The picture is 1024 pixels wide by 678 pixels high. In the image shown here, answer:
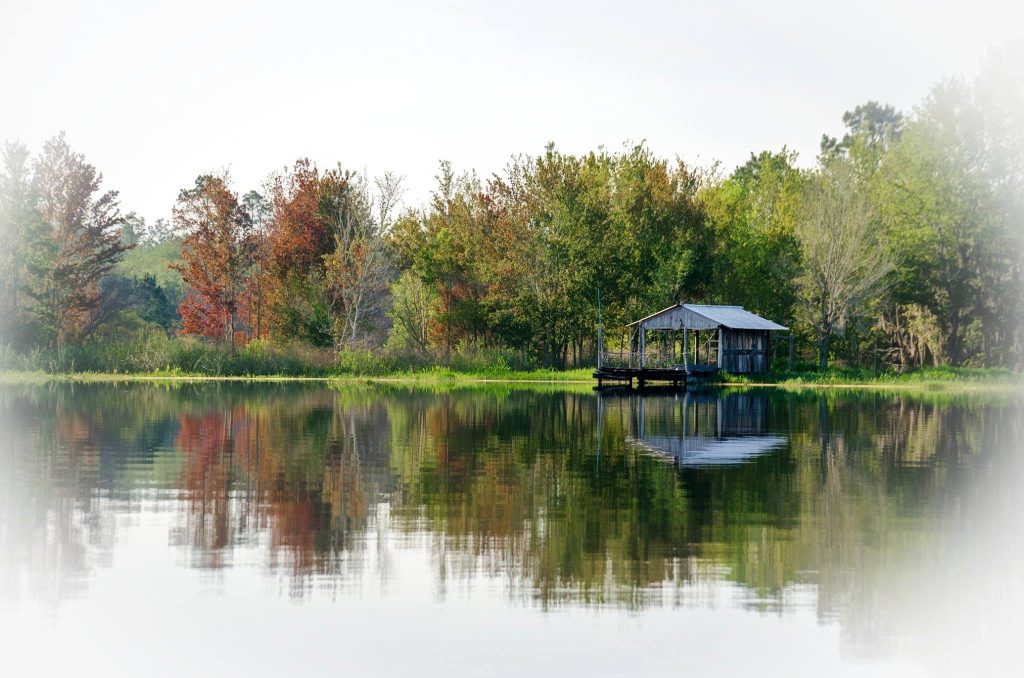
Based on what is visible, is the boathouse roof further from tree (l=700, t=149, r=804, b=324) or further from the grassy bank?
tree (l=700, t=149, r=804, b=324)

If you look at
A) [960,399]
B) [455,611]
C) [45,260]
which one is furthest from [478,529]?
[45,260]

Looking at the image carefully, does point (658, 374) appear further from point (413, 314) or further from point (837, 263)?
point (413, 314)

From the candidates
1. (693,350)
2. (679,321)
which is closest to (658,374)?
(679,321)

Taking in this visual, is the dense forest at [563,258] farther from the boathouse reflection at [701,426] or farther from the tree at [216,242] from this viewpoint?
the boathouse reflection at [701,426]

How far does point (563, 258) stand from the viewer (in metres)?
83.2

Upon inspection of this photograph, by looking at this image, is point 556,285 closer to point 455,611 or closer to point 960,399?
point 960,399

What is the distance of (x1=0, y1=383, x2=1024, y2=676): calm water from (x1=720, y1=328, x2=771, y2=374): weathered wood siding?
43.2 metres

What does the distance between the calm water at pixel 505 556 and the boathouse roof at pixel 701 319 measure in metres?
42.3

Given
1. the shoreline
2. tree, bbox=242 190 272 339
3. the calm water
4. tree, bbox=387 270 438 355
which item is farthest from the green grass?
the calm water

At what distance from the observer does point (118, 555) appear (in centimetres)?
1558

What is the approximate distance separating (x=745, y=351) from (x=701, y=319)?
4012 mm

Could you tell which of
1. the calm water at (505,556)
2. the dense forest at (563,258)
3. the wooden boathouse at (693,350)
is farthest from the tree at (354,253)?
the calm water at (505,556)

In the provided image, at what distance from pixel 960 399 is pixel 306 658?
2137 inches

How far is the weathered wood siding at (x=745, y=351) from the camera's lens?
75.1m
